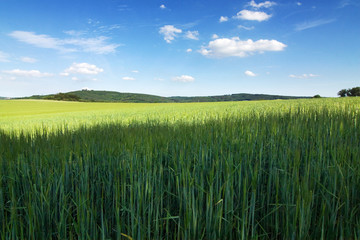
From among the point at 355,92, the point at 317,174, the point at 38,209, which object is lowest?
the point at 38,209

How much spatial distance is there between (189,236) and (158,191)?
1.24 feet

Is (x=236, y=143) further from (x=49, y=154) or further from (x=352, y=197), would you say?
(x=49, y=154)

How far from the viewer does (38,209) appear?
1.32 meters

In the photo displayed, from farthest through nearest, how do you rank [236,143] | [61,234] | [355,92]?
[355,92]
[236,143]
[61,234]

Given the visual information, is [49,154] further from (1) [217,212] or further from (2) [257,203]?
(2) [257,203]

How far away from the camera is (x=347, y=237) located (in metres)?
1.14

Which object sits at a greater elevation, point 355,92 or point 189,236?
point 355,92

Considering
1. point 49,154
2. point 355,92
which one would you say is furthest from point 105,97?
point 49,154

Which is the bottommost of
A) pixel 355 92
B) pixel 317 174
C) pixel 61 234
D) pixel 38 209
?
pixel 61 234

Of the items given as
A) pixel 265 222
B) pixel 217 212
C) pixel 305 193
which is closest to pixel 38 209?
pixel 217 212

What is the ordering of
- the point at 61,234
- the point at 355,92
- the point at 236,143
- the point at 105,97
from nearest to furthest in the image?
the point at 61,234 < the point at 236,143 < the point at 355,92 < the point at 105,97

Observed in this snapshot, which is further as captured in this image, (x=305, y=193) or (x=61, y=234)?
(x=61, y=234)

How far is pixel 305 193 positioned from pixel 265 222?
0.34 metres

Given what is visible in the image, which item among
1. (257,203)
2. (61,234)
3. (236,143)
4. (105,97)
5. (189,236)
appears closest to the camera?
(189,236)
